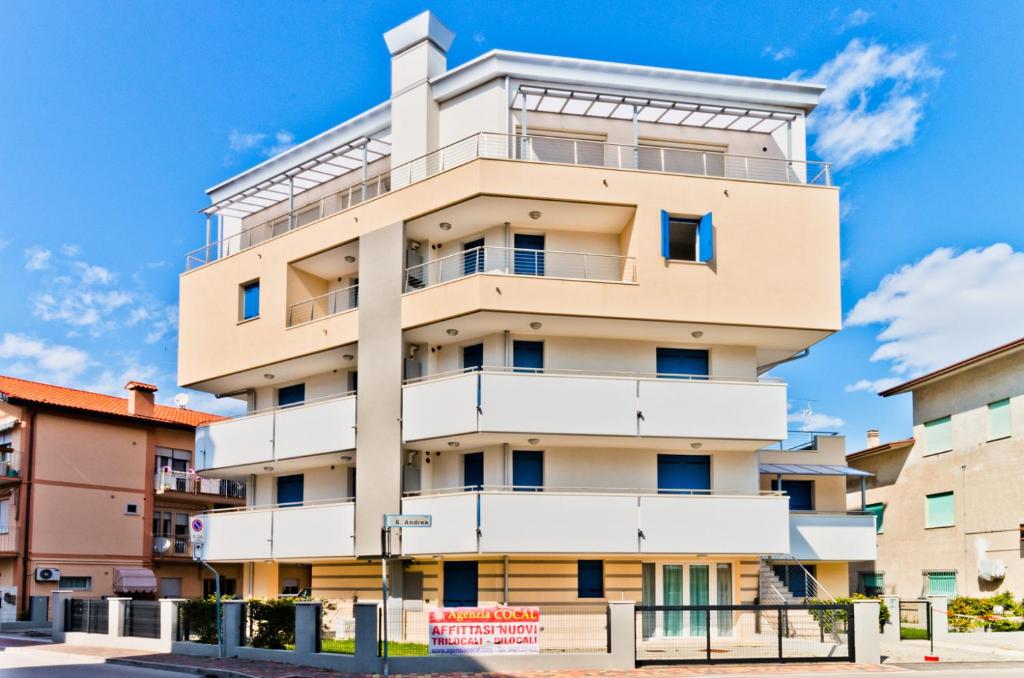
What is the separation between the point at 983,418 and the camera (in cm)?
3934

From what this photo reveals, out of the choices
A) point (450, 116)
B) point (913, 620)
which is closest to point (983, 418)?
point (913, 620)

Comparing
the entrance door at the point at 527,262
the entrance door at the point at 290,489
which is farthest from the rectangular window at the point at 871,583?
the entrance door at the point at 290,489

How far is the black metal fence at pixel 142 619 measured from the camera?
95.6 ft

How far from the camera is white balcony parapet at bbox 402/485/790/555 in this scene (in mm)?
28297

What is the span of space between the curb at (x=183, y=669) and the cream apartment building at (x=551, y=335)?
6.84 metres

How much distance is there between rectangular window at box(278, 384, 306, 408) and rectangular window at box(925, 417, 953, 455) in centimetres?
2459

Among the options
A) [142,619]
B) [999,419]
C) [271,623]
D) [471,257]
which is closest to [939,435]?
[999,419]

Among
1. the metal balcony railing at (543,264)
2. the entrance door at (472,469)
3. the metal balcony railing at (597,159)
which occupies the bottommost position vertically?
the entrance door at (472,469)

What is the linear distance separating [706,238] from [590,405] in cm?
575

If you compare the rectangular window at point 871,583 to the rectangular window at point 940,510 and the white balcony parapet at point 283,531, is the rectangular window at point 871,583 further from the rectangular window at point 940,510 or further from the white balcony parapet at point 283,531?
the white balcony parapet at point 283,531

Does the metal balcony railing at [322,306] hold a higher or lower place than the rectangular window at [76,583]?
higher

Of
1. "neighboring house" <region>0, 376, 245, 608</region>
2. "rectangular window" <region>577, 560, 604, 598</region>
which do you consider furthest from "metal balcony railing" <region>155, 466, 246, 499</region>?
"rectangular window" <region>577, 560, 604, 598</region>

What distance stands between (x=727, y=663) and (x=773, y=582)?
865 centimetres

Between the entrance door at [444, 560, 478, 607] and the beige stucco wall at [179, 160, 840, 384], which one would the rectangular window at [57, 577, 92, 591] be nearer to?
→ the entrance door at [444, 560, 478, 607]
